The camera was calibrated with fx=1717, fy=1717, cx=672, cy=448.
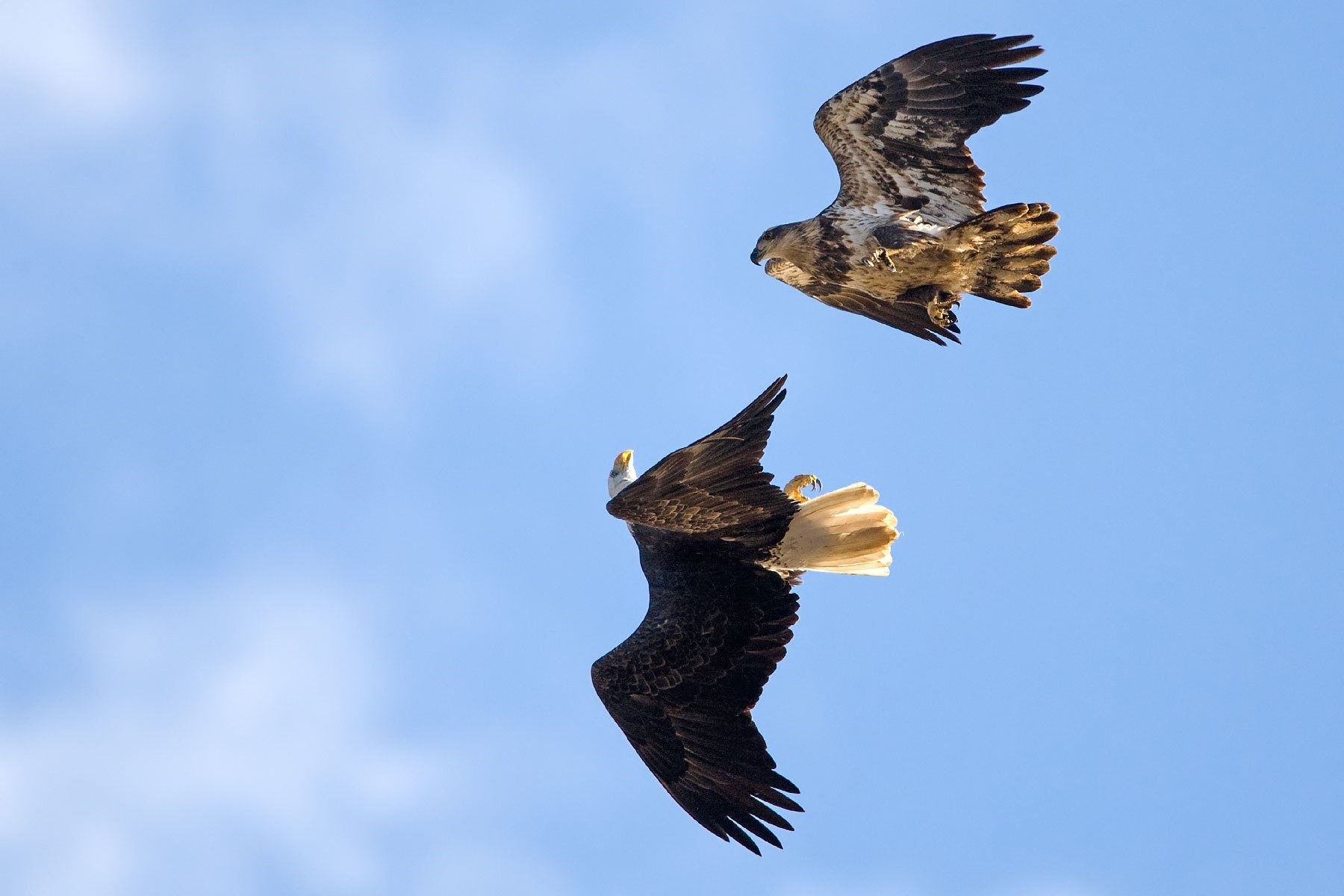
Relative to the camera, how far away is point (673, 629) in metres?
10.2

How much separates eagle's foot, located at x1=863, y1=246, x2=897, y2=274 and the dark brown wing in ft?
7.61

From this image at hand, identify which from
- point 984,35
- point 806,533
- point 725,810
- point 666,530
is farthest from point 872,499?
point 984,35

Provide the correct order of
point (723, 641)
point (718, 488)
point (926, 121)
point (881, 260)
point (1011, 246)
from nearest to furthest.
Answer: point (718, 488)
point (723, 641)
point (1011, 246)
point (926, 121)
point (881, 260)

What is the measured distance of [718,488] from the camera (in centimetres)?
952

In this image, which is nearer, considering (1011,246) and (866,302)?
(1011,246)

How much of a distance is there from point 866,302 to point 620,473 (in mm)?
2061

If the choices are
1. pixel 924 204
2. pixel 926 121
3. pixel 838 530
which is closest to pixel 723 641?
pixel 838 530

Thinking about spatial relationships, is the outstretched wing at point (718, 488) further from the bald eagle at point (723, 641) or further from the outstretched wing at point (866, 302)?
the outstretched wing at point (866, 302)

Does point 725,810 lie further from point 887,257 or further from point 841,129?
point 841,129

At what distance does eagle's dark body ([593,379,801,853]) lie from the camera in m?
10.0

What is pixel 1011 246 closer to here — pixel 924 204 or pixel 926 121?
pixel 924 204

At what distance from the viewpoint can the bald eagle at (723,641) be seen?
32.9ft

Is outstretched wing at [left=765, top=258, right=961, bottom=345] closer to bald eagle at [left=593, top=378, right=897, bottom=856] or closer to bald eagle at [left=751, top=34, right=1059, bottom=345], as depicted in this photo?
bald eagle at [left=751, top=34, right=1059, bottom=345]

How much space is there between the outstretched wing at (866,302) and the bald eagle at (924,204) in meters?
0.01
